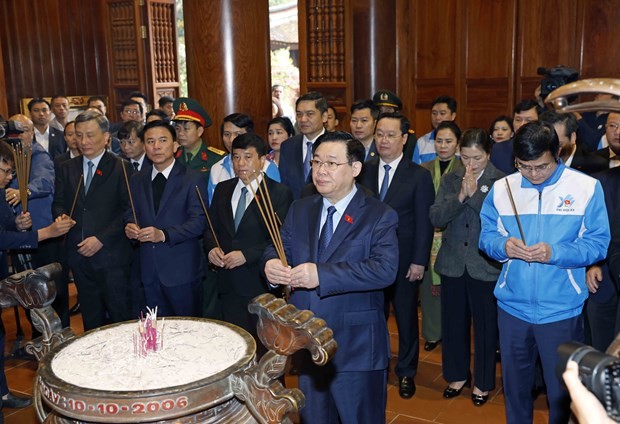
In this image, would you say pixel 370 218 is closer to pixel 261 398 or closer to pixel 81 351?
pixel 261 398

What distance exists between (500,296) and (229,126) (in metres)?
2.31

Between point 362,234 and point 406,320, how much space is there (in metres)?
1.31

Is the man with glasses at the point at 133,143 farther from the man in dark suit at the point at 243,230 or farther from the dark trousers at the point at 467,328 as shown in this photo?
the dark trousers at the point at 467,328

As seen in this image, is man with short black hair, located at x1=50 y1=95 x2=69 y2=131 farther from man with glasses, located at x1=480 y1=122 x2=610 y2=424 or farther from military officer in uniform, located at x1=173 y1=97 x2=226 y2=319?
man with glasses, located at x1=480 y1=122 x2=610 y2=424

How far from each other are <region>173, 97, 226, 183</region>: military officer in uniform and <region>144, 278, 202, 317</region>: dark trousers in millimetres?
995

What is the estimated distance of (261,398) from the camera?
2.09 metres

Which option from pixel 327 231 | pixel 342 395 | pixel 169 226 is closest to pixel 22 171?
pixel 169 226

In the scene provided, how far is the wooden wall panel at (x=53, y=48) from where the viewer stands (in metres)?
8.71

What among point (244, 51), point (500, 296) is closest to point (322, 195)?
point (500, 296)

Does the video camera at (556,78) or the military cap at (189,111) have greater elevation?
the video camera at (556,78)

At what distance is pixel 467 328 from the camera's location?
12.3 ft

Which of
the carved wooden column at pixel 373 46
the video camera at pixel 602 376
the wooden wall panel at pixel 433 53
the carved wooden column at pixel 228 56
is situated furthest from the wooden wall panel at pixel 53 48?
the video camera at pixel 602 376

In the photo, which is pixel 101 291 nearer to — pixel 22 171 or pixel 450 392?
pixel 22 171

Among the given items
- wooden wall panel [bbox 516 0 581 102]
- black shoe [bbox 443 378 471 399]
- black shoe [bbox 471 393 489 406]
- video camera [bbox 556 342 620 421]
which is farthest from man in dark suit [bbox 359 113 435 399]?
wooden wall panel [bbox 516 0 581 102]
